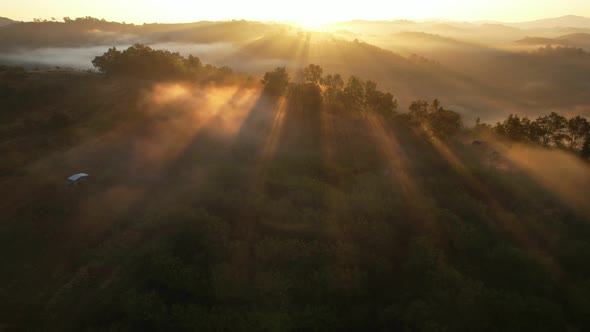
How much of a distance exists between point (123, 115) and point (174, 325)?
30659 millimetres

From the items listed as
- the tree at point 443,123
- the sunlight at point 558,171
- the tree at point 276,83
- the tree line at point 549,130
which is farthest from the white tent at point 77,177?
the tree line at point 549,130

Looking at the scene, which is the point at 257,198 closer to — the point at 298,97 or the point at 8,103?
the point at 298,97

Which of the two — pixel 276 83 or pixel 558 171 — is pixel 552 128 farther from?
pixel 276 83

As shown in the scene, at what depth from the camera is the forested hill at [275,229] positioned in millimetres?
15477

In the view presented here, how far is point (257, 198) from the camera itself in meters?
22.9

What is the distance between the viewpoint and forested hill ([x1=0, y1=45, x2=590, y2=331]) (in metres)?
15.5

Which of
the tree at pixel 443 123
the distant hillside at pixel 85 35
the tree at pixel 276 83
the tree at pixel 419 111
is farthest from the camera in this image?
the distant hillside at pixel 85 35

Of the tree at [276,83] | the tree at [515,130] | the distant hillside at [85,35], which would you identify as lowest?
the tree at [515,130]

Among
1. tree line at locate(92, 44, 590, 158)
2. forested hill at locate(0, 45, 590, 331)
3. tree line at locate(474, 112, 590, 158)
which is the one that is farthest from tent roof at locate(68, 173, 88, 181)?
tree line at locate(474, 112, 590, 158)

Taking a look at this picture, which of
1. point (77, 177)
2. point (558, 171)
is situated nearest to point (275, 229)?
point (77, 177)

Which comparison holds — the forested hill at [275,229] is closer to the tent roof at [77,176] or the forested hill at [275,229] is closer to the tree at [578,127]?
the tent roof at [77,176]

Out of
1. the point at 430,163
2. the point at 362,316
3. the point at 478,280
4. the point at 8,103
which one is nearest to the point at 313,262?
the point at 362,316

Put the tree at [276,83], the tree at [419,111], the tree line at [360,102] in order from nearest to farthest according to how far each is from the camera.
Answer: the tree line at [360,102] < the tree at [419,111] < the tree at [276,83]

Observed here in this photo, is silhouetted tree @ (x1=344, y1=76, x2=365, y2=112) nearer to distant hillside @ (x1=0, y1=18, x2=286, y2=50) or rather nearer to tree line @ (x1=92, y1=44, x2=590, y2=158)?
tree line @ (x1=92, y1=44, x2=590, y2=158)
